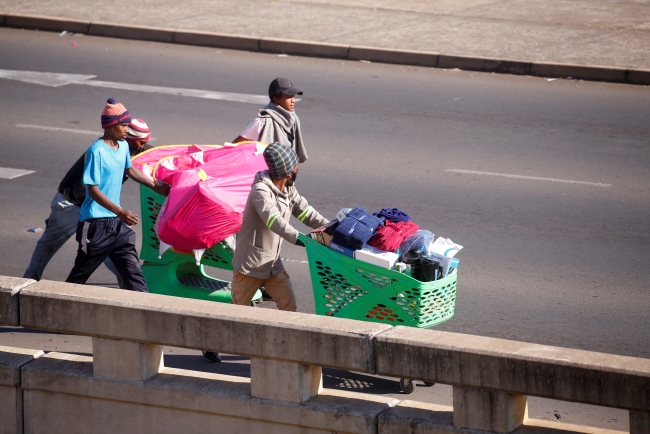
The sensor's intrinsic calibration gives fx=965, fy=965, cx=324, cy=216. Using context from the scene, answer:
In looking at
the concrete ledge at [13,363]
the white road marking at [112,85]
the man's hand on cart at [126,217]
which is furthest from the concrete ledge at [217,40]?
the concrete ledge at [13,363]

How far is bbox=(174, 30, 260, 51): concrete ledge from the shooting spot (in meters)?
16.8

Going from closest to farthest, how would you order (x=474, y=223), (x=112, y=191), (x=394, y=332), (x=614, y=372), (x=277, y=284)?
(x=614, y=372)
(x=394, y=332)
(x=277, y=284)
(x=112, y=191)
(x=474, y=223)

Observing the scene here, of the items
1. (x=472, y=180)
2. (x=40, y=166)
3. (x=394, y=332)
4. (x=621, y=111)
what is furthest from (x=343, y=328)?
(x=621, y=111)

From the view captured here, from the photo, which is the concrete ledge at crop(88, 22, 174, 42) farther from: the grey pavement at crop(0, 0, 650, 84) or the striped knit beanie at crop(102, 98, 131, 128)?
the striped knit beanie at crop(102, 98, 131, 128)

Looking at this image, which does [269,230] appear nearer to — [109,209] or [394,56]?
[109,209]

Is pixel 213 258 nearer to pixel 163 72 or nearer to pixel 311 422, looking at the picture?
pixel 311 422

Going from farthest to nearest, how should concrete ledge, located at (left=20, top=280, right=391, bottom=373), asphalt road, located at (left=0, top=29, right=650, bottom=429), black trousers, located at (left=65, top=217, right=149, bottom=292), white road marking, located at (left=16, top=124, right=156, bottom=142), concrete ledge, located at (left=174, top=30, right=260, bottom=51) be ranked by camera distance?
concrete ledge, located at (left=174, top=30, right=260, bottom=51), white road marking, located at (left=16, top=124, right=156, bottom=142), asphalt road, located at (left=0, top=29, right=650, bottom=429), black trousers, located at (left=65, top=217, right=149, bottom=292), concrete ledge, located at (left=20, top=280, right=391, bottom=373)

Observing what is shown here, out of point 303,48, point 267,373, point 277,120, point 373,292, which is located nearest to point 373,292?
point 373,292

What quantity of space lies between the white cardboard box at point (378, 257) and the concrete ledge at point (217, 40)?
35.2 feet

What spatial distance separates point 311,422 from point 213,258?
2869 millimetres

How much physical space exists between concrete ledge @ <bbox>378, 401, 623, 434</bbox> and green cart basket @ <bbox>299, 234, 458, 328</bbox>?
1215mm

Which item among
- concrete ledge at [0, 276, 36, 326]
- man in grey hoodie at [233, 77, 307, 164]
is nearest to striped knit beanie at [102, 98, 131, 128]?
man in grey hoodie at [233, 77, 307, 164]

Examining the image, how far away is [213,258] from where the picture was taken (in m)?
7.95

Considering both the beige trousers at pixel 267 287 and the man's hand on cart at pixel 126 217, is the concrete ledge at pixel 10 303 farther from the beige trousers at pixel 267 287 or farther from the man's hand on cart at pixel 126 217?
the beige trousers at pixel 267 287
